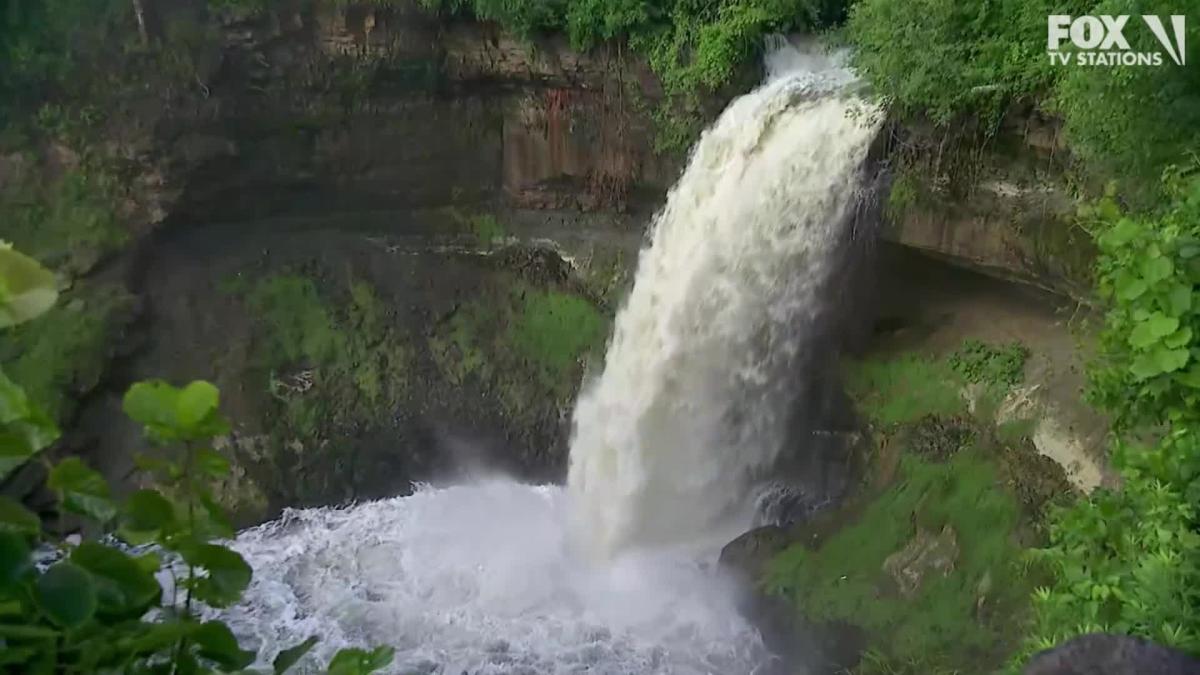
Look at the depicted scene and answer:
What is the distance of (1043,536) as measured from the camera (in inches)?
250

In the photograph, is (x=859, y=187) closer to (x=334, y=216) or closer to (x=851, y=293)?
(x=851, y=293)

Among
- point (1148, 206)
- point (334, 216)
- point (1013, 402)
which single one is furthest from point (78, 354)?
point (1148, 206)

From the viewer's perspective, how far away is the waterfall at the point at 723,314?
25.3 feet

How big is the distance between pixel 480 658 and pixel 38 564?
22.4ft

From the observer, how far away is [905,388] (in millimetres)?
7934

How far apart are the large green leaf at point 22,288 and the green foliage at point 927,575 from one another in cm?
609

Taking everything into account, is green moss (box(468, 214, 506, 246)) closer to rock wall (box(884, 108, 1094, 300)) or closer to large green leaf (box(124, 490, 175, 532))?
rock wall (box(884, 108, 1094, 300))

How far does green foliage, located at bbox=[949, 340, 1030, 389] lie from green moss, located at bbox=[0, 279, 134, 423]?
856 cm

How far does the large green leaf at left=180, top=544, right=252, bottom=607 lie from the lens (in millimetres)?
1204

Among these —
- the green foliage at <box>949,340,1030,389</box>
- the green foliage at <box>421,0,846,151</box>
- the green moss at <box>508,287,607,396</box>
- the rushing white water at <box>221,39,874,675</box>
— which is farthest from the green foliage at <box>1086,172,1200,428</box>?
the green moss at <box>508,287,607,396</box>

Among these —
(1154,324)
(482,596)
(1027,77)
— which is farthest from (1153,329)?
(482,596)

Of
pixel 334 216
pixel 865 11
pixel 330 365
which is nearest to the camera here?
pixel 865 11

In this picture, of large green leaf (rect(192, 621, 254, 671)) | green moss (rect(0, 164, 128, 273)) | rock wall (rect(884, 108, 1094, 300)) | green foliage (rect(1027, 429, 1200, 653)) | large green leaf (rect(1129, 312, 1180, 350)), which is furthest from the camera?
green moss (rect(0, 164, 128, 273))

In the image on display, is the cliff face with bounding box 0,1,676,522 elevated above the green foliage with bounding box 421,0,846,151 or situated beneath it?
situated beneath
